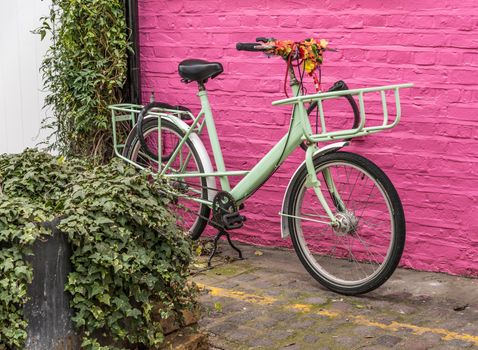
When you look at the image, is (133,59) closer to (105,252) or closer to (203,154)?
(203,154)

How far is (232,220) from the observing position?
18.5ft

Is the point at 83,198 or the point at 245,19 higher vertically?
the point at 245,19

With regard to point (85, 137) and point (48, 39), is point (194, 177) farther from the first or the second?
point (48, 39)

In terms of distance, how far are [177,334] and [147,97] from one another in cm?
295

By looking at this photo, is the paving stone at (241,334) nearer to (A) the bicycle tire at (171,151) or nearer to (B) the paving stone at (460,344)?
(B) the paving stone at (460,344)

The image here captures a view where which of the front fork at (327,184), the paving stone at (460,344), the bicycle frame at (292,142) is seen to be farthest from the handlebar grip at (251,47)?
the paving stone at (460,344)

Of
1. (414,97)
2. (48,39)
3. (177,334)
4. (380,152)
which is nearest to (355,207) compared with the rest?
(380,152)

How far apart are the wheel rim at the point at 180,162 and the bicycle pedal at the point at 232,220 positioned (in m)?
0.22

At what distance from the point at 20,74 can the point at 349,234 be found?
11.4 ft

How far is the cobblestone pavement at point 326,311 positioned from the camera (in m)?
4.46

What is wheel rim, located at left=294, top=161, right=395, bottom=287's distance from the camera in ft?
17.9

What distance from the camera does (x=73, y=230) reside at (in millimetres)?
3613

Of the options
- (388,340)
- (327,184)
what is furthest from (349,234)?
(388,340)

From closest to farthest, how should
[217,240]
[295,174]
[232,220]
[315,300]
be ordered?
[315,300] → [295,174] → [232,220] → [217,240]
